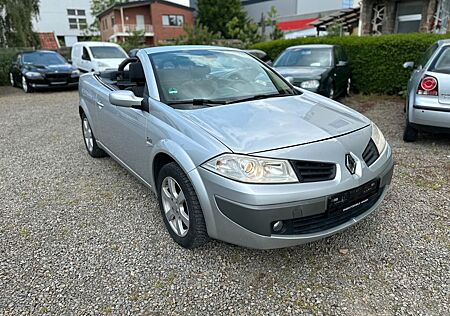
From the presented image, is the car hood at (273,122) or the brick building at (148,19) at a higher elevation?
the brick building at (148,19)

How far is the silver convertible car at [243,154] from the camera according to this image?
2129 mm

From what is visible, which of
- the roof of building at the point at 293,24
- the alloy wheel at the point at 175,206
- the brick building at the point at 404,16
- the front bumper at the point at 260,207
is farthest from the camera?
the roof of building at the point at 293,24

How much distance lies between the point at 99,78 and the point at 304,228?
3513 millimetres

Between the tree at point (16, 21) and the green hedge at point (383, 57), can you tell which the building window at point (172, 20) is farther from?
the green hedge at point (383, 57)

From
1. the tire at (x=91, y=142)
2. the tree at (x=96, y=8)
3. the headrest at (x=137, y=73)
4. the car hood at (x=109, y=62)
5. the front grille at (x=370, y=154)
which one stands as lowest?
the tire at (x=91, y=142)

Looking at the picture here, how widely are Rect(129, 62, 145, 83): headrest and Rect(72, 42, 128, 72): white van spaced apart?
9.57m

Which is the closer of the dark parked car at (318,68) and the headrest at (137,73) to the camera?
the headrest at (137,73)

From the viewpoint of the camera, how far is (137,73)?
3.35 m

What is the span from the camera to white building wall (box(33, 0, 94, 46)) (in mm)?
43594

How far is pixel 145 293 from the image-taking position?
7.38 ft

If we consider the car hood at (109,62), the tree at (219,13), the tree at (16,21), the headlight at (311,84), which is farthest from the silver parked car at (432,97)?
the tree at (219,13)

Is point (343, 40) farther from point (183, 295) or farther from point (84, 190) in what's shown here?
point (183, 295)

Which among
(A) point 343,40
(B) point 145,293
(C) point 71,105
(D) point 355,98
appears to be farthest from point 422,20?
(B) point 145,293

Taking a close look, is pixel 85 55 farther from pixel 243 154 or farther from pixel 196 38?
pixel 196 38
